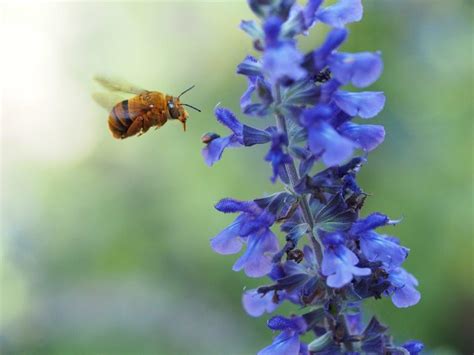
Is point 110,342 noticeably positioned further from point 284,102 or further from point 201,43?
point 201,43

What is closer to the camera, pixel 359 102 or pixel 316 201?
pixel 359 102

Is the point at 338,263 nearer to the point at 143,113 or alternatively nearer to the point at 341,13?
the point at 341,13

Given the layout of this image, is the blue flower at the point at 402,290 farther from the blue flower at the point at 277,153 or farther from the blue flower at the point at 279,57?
the blue flower at the point at 279,57

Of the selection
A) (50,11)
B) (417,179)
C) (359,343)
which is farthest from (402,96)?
(50,11)

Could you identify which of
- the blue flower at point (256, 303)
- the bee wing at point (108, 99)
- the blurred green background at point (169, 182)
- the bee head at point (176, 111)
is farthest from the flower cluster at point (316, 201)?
the blurred green background at point (169, 182)

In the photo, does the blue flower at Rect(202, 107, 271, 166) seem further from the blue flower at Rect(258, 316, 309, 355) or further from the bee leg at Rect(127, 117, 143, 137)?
the bee leg at Rect(127, 117, 143, 137)

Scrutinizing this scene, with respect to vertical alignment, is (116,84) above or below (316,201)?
above

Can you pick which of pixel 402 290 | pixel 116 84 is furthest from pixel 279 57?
pixel 116 84
